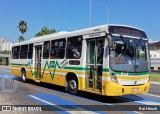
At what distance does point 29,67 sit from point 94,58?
8104 millimetres

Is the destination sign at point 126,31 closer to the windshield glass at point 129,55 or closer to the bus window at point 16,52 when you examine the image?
the windshield glass at point 129,55

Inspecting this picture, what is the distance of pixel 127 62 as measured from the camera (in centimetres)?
1211

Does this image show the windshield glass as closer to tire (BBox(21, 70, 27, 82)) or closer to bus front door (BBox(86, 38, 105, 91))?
bus front door (BBox(86, 38, 105, 91))

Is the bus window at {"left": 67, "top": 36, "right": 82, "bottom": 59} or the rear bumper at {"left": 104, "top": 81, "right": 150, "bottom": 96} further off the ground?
the bus window at {"left": 67, "top": 36, "right": 82, "bottom": 59}

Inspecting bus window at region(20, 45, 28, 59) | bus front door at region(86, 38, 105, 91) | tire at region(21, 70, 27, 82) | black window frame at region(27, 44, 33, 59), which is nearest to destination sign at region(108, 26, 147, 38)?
bus front door at region(86, 38, 105, 91)

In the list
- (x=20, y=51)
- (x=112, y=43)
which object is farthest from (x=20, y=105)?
(x=20, y=51)

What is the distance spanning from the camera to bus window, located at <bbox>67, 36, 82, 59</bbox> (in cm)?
1392

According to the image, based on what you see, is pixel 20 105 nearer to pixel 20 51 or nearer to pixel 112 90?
pixel 112 90

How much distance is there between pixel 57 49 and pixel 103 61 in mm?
4594

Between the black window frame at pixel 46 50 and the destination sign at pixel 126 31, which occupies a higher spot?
the destination sign at pixel 126 31

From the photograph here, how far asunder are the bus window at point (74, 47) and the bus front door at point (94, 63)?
0.71 metres

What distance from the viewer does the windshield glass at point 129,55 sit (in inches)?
468

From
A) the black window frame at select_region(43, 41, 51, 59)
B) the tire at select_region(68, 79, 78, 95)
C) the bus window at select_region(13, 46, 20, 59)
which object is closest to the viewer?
the tire at select_region(68, 79, 78, 95)

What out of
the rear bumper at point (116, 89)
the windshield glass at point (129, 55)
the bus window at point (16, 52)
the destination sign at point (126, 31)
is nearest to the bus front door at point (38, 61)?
the bus window at point (16, 52)
